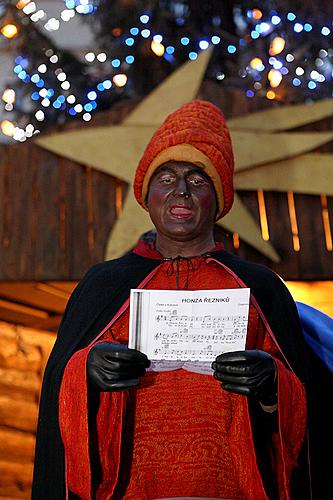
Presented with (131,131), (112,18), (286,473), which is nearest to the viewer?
(286,473)

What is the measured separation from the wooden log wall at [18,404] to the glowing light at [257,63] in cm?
189

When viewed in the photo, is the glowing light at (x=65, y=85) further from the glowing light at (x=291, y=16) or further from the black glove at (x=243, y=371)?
the black glove at (x=243, y=371)

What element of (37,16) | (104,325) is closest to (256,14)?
(37,16)

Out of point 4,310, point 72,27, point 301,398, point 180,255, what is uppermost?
point 72,27

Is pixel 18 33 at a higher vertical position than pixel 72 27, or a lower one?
lower

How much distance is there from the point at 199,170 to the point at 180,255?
0.21 m

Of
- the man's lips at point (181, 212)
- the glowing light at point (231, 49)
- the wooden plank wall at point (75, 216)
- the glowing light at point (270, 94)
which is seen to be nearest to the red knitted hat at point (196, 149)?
the man's lips at point (181, 212)

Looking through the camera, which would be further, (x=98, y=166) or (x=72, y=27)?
(x=72, y=27)

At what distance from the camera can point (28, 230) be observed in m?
3.18

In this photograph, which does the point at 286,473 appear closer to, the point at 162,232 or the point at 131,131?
the point at 162,232

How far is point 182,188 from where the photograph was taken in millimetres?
1587

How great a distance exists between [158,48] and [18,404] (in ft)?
6.75

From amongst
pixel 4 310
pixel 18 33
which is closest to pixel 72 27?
pixel 18 33

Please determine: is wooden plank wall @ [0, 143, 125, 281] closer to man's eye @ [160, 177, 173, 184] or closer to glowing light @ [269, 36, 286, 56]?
glowing light @ [269, 36, 286, 56]
